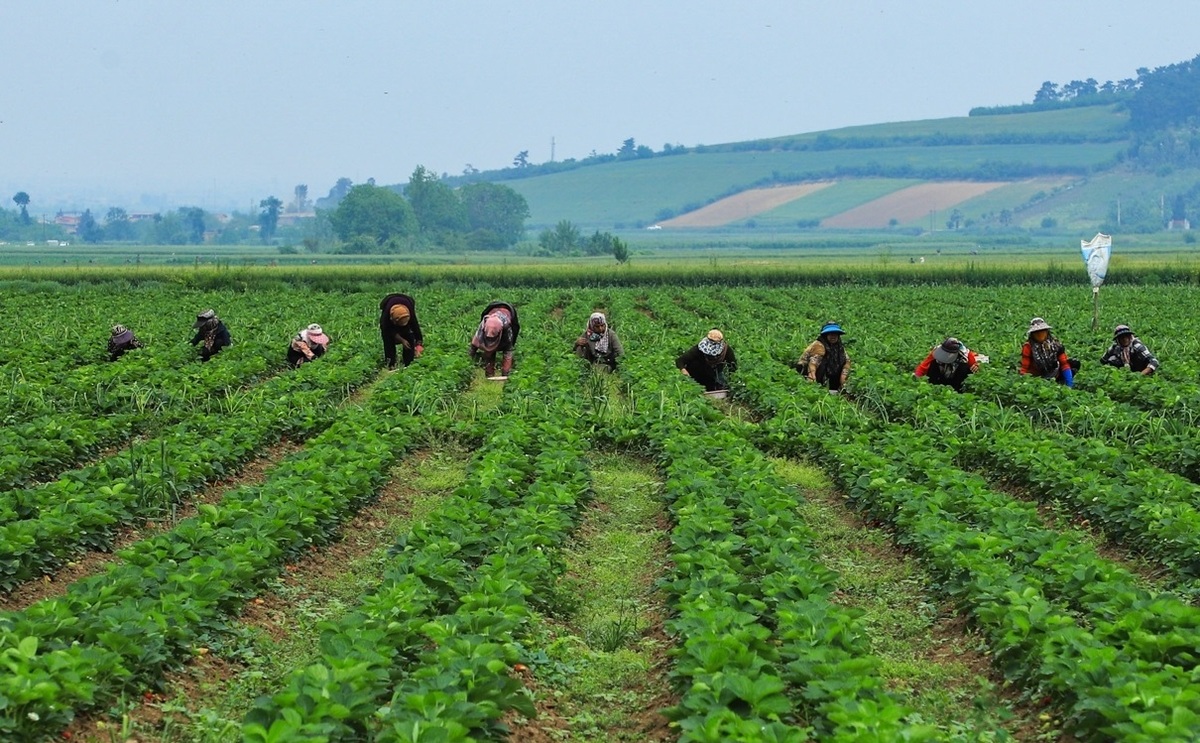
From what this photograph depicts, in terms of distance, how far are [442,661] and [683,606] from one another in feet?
5.19

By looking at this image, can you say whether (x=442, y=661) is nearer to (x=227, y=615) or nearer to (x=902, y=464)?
(x=227, y=615)

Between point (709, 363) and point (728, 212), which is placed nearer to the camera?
point (709, 363)

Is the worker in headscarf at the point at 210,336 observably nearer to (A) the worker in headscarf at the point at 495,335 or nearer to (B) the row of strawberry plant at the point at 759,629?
(A) the worker in headscarf at the point at 495,335

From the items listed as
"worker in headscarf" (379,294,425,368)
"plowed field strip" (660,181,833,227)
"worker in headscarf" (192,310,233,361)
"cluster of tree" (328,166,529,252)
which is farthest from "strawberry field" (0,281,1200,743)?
"plowed field strip" (660,181,833,227)

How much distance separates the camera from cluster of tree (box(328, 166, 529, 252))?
438ft

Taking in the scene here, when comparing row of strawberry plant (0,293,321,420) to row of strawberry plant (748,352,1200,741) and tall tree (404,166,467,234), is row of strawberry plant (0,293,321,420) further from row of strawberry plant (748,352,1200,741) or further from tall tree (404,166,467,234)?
tall tree (404,166,467,234)

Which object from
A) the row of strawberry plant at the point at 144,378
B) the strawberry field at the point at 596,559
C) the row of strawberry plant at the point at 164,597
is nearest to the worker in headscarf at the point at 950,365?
the strawberry field at the point at 596,559

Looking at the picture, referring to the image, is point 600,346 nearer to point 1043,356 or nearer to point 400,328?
point 400,328

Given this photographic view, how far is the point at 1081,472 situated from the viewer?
11648mm

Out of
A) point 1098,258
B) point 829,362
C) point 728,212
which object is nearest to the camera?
point 829,362

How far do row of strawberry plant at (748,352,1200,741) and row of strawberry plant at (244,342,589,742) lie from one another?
2.48 m

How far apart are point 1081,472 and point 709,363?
7895 mm

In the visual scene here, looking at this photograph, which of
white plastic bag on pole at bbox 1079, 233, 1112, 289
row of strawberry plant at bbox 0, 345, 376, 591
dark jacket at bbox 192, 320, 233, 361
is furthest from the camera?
white plastic bag on pole at bbox 1079, 233, 1112, 289

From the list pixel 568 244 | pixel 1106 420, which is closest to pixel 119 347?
pixel 1106 420
